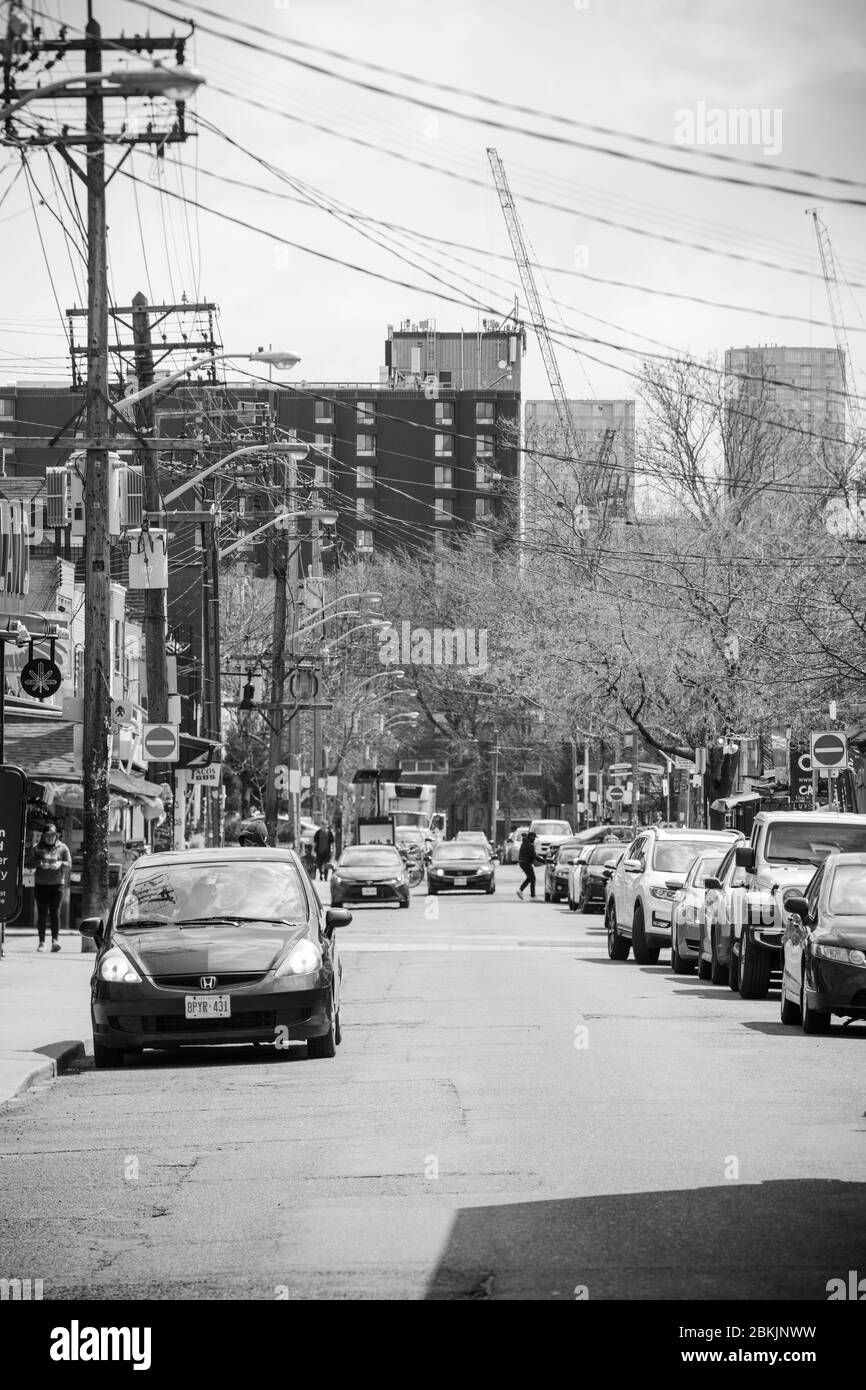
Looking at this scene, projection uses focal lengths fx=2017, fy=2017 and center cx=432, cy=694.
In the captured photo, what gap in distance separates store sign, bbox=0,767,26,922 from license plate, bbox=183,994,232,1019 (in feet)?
5.06

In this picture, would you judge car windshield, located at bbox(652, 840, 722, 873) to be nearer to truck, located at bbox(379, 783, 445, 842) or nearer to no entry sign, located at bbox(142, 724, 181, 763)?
no entry sign, located at bbox(142, 724, 181, 763)

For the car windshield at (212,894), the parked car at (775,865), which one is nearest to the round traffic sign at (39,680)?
the parked car at (775,865)

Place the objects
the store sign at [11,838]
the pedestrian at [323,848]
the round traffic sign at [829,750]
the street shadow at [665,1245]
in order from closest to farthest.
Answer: the street shadow at [665,1245], the store sign at [11,838], the round traffic sign at [829,750], the pedestrian at [323,848]

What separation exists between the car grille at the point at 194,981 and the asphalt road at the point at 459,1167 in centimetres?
63

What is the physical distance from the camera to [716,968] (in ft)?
77.2

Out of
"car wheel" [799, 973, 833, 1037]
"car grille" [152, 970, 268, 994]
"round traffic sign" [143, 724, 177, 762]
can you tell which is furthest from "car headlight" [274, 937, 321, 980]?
"round traffic sign" [143, 724, 177, 762]

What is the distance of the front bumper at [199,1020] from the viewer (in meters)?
14.5

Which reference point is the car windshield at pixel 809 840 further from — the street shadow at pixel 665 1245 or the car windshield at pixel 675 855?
the street shadow at pixel 665 1245

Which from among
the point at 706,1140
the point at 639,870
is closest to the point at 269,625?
the point at 639,870

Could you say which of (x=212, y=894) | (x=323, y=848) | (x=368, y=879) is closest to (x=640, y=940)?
(x=212, y=894)

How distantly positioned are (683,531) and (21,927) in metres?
21.6

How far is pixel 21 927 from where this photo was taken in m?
36.8

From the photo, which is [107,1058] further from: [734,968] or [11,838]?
[734,968]
